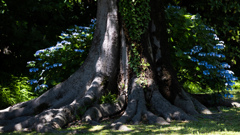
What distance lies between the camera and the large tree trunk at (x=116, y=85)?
691 cm

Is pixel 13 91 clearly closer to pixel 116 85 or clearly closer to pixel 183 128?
pixel 116 85

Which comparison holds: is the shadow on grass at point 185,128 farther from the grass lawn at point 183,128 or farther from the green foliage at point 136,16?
the green foliage at point 136,16

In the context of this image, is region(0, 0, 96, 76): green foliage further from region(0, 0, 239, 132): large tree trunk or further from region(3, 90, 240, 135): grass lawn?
region(3, 90, 240, 135): grass lawn

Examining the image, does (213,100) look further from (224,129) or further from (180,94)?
(224,129)

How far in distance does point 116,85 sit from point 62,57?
2.61 meters

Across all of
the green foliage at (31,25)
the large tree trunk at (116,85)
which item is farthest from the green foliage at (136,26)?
the green foliage at (31,25)

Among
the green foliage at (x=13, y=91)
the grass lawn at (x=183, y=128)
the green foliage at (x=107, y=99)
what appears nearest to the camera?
the grass lawn at (x=183, y=128)

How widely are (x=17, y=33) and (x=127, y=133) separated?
25.4 feet

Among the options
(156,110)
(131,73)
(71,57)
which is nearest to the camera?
(156,110)

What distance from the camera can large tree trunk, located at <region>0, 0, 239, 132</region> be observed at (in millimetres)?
6906

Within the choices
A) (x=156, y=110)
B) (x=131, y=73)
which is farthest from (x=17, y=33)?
(x=156, y=110)

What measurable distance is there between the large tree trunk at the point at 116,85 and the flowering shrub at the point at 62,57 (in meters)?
1.71

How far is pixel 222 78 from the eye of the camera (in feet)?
28.3

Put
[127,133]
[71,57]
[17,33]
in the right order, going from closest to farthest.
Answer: [127,133]
[71,57]
[17,33]
